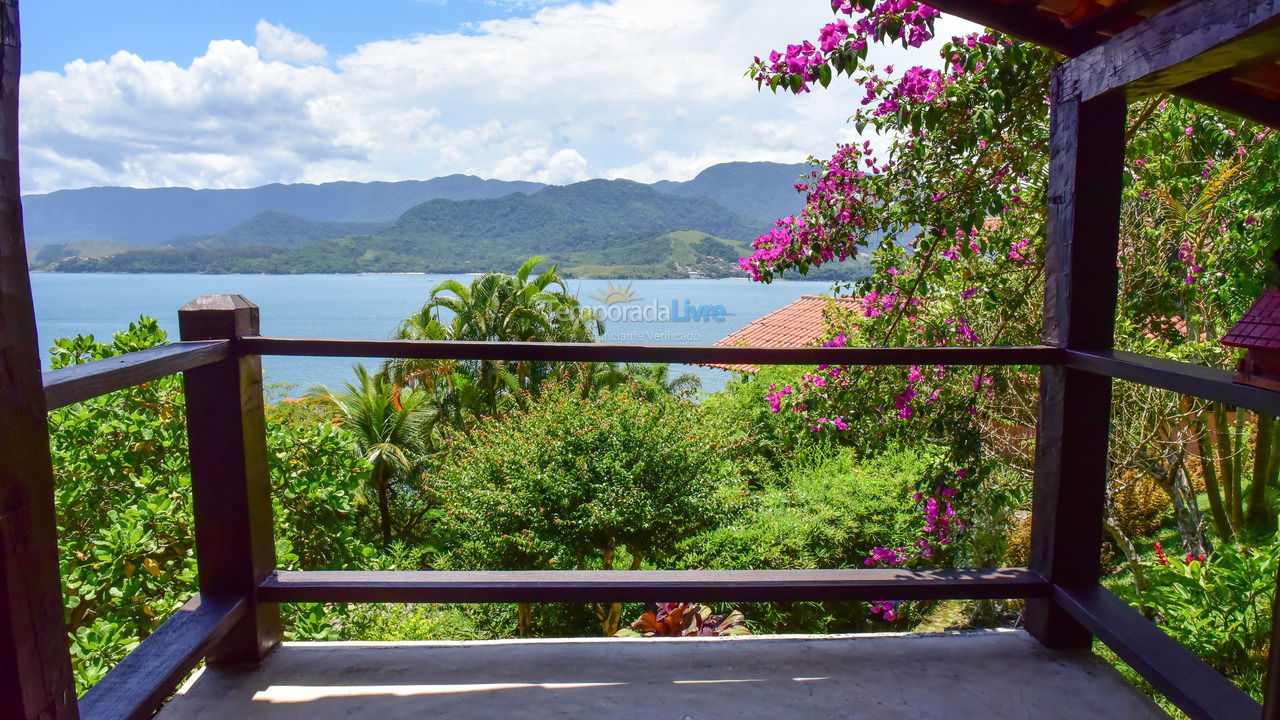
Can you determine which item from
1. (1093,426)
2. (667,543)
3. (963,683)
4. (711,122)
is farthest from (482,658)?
(711,122)

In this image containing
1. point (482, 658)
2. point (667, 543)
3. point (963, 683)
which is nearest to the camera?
point (963, 683)

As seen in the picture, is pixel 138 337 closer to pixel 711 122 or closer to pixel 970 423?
pixel 970 423

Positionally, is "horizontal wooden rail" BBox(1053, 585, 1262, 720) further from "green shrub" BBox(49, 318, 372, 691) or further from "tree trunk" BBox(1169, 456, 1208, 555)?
"tree trunk" BBox(1169, 456, 1208, 555)

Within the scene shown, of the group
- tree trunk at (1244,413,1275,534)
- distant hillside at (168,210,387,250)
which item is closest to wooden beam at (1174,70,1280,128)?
tree trunk at (1244,413,1275,534)

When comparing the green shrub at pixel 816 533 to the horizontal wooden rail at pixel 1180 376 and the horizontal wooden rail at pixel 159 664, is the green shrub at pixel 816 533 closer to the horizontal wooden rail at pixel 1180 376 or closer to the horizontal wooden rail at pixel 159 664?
the horizontal wooden rail at pixel 1180 376

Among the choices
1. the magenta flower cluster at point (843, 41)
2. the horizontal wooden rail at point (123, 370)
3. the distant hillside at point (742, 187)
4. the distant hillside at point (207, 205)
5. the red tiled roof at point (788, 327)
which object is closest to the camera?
the horizontal wooden rail at point (123, 370)

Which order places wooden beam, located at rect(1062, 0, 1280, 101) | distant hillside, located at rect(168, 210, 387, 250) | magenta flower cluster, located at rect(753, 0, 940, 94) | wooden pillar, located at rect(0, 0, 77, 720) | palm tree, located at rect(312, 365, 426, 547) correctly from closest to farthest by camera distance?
wooden pillar, located at rect(0, 0, 77, 720) < wooden beam, located at rect(1062, 0, 1280, 101) < magenta flower cluster, located at rect(753, 0, 940, 94) < palm tree, located at rect(312, 365, 426, 547) < distant hillside, located at rect(168, 210, 387, 250)

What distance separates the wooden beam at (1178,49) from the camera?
137 cm

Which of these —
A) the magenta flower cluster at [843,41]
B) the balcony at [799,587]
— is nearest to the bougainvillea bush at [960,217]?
the magenta flower cluster at [843,41]

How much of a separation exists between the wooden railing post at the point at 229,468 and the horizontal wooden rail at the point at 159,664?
3.4 inches

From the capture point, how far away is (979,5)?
1928mm

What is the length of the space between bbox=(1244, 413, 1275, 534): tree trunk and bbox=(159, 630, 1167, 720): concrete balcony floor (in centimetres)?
653

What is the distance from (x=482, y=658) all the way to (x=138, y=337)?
4.07 meters

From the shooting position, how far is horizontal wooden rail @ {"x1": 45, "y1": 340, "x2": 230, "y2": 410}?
1183 millimetres
